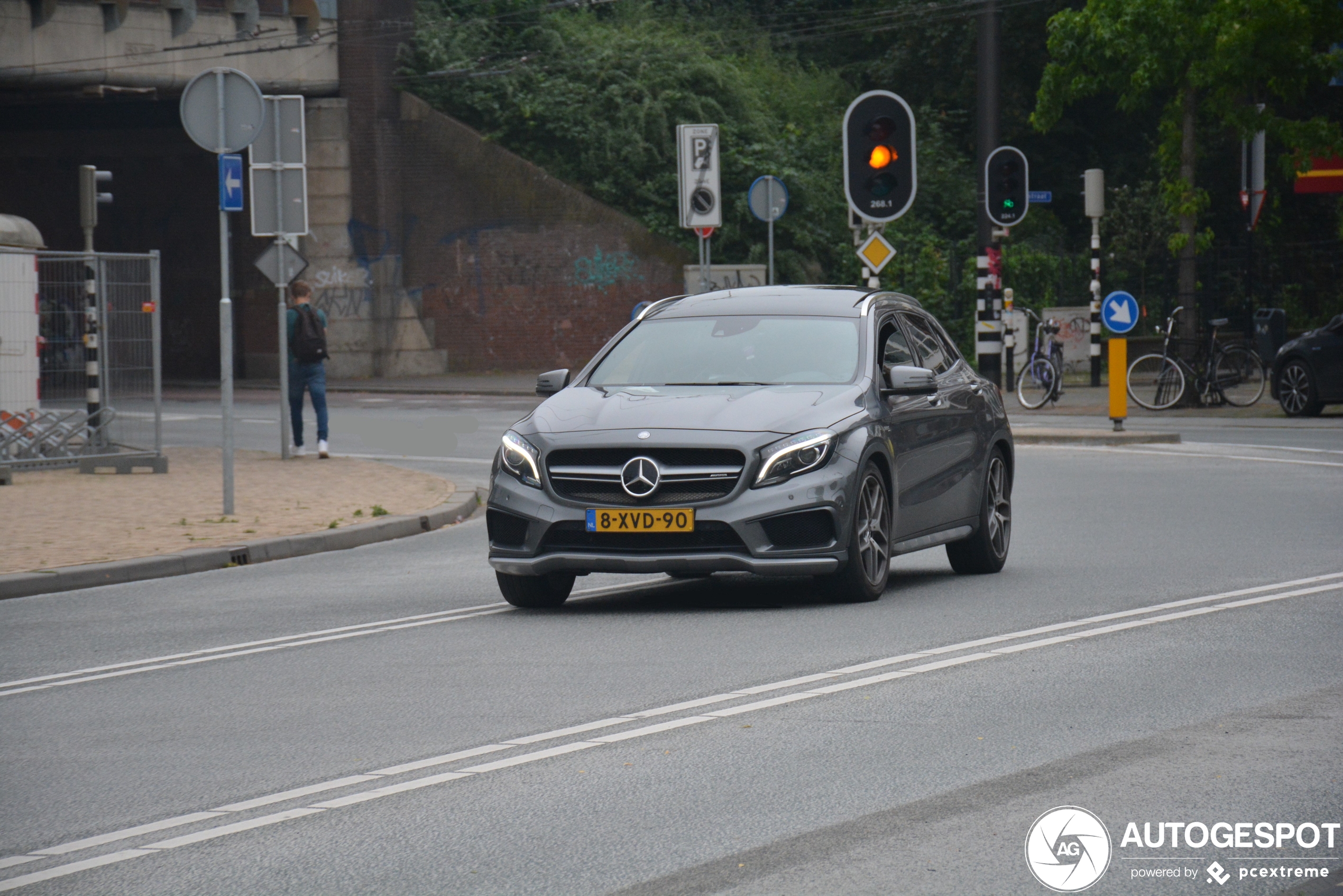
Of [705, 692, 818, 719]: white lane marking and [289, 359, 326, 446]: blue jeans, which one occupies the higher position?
[289, 359, 326, 446]: blue jeans

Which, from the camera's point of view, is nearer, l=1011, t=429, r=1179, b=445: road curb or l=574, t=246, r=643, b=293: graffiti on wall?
l=1011, t=429, r=1179, b=445: road curb

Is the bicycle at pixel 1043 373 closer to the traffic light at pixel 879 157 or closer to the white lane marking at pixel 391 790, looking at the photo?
the traffic light at pixel 879 157

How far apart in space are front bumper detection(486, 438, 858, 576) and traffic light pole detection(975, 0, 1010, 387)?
14665 mm

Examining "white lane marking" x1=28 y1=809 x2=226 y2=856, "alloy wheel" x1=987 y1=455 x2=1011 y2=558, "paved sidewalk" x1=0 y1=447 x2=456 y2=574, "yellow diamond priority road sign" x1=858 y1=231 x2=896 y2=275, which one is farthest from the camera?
"yellow diamond priority road sign" x1=858 y1=231 x2=896 y2=275

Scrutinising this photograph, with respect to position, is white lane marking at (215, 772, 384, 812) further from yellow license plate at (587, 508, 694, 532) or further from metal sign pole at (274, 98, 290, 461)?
metal sign pole at (274, 98, 290, 461)

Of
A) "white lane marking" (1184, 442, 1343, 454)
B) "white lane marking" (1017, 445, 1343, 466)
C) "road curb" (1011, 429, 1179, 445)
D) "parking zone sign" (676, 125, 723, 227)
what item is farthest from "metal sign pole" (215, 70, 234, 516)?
"white lane marking" (1184, 442, 1343, 454)

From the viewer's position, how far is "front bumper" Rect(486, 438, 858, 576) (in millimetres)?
9211

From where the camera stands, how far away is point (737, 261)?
Result: 42.5 metres

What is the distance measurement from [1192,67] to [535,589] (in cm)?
2084

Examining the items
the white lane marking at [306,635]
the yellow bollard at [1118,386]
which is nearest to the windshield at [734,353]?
the white lane marking at [306,635]

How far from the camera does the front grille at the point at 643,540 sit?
922 cm

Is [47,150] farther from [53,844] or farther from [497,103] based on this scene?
[53,844]

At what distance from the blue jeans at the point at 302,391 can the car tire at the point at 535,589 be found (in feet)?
35.7

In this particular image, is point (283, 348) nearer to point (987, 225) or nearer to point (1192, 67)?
point (987, 225)
